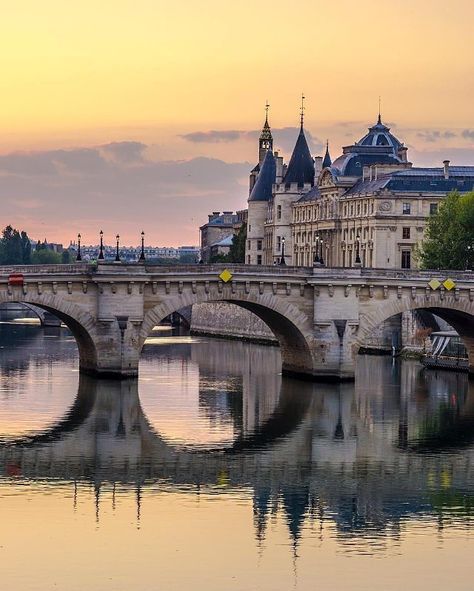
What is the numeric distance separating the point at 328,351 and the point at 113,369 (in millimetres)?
10997

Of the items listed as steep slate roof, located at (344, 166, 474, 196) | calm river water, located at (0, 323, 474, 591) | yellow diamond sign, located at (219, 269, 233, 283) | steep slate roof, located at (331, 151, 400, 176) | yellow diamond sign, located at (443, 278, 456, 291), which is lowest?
calm river water, located at (0, 323, 474, 591)

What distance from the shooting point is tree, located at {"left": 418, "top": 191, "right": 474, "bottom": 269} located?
11488 cm

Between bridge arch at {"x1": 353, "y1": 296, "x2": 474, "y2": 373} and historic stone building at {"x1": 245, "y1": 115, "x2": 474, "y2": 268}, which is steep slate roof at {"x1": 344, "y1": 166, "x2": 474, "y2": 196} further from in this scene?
bridge arch at {"x1": 353, "y1": 296, "x2": 474, "y2": 373}

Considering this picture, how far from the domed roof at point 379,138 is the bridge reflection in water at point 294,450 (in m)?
60.8

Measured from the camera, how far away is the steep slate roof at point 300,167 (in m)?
162

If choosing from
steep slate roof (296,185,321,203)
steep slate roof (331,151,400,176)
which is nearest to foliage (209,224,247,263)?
steep slate roof (296,185,321,203)

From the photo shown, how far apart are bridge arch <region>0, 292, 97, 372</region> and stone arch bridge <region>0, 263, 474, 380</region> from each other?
0.05m

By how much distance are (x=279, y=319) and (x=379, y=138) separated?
6317 centimetres

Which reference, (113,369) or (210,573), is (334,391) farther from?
(210,573)

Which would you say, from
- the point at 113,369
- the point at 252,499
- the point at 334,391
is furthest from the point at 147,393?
the point at 252,499

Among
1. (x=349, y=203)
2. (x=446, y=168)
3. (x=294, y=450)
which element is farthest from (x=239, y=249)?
(x=294, y=450)

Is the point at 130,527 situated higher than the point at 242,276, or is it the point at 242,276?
the point at 242,276

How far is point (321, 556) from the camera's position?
148ft

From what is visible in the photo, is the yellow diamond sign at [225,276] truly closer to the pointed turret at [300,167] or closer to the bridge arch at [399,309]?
the bridge arch at [399,309]
